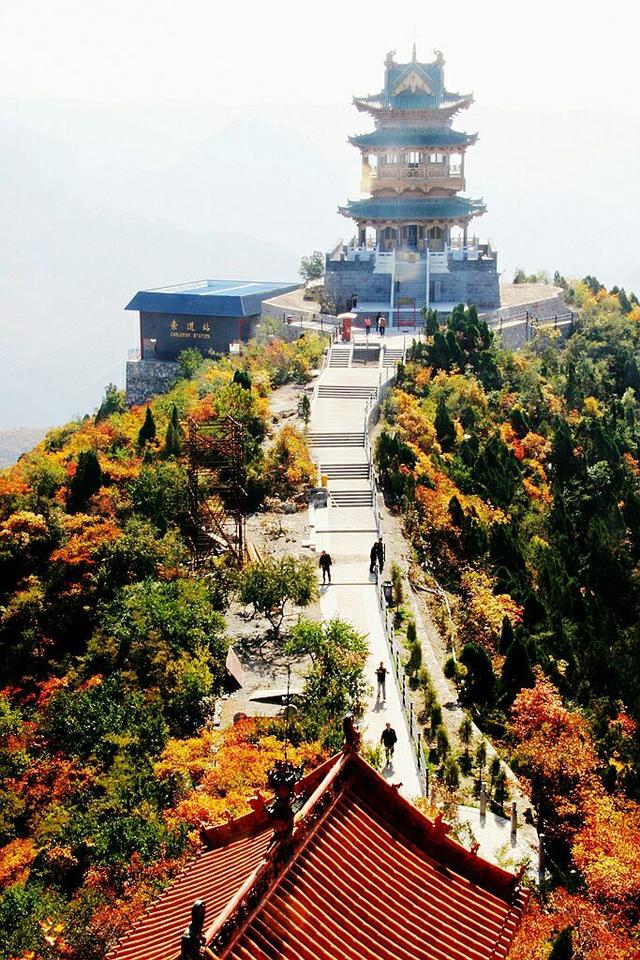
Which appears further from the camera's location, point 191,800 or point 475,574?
point 475,574

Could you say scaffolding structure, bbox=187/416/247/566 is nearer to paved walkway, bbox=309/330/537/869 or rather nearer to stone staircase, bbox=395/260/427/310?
paved walkway, bbox=309/330/537/869

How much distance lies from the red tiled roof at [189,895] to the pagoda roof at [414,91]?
149ft

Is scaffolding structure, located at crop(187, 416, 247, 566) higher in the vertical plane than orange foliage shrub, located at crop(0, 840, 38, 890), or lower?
higher

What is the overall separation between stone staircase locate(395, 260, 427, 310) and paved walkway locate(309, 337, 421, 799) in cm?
750

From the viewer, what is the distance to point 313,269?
2227 inches

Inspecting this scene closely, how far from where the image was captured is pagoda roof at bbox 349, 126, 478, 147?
49.0 meters

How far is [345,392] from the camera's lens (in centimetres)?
3588

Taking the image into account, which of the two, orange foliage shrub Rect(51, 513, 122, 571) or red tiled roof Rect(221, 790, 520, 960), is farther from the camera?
orange foliage shrub Rect(51, 513, 122, 571)

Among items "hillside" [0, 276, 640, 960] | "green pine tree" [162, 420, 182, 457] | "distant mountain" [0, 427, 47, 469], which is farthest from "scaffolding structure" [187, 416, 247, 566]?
"distant mountain" [0, 427, 47, 469]

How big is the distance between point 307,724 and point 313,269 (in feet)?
141

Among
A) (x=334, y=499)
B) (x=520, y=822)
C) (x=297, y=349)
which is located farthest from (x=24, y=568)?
(x=297, y=349)

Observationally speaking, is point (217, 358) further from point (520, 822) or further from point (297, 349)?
point (520, 822)

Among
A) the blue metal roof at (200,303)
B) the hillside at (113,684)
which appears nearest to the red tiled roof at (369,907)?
the hillside at (113,684)

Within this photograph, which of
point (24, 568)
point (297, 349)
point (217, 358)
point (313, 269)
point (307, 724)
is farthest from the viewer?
point (313, 269)
